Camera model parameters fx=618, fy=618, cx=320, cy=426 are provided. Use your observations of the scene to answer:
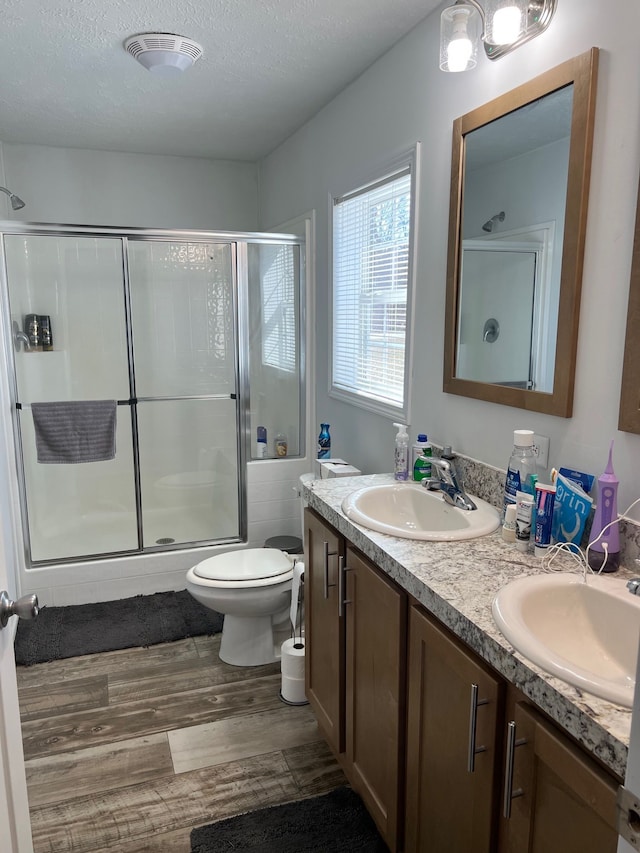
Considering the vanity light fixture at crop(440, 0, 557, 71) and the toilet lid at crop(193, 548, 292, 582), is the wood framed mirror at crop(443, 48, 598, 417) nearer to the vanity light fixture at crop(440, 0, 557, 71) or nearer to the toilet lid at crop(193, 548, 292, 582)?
the vanity light fixture at crop(440, 0, 557, 71)

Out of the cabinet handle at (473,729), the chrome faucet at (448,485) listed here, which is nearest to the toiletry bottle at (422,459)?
the chrome faucet at (448,485)

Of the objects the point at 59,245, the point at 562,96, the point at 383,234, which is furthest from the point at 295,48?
the point at 59,245

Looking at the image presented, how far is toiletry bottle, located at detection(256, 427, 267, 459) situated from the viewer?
352 centimetres

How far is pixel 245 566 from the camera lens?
2.67 meters

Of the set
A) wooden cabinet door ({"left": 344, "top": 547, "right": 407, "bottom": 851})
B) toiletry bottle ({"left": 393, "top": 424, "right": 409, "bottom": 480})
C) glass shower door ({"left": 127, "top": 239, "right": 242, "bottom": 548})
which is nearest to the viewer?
wooden cabinet door ({"left": 344, "top": 547, "right": 407, "bottom": 851})

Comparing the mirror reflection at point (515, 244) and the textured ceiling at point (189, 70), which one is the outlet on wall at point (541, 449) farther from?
the textured ceiling at point (189, 70)

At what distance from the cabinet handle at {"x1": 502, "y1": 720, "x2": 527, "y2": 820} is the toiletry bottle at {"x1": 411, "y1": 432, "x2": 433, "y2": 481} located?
1.09 m

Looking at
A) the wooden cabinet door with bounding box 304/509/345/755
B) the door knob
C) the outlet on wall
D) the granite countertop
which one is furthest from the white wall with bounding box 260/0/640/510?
the door knob

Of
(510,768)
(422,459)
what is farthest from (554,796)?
(422,459)

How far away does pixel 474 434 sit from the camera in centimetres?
196

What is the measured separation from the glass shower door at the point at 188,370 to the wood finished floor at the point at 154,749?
1.04 meters

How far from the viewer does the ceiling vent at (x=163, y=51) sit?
2.23m

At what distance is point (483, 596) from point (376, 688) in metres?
0.55

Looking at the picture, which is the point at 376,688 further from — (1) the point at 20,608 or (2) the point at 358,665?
(1) the point at 20,608
